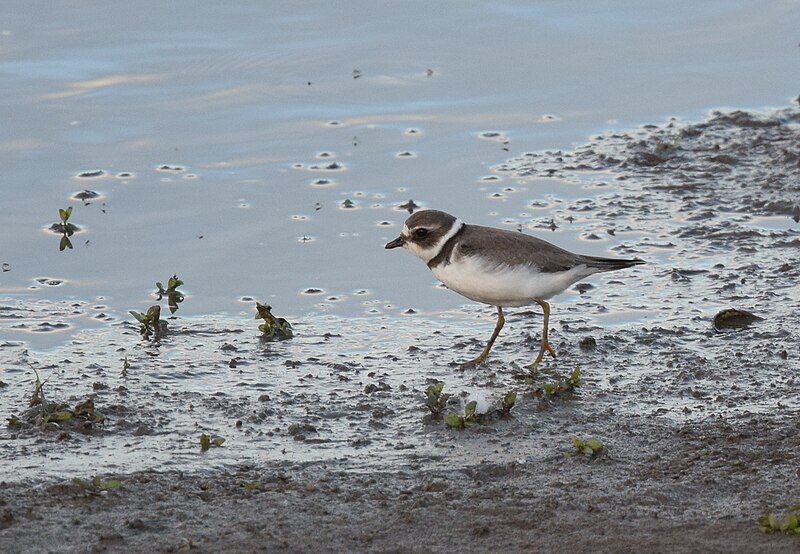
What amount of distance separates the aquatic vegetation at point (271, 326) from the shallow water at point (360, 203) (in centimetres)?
11

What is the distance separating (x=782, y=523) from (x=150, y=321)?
4.22 metres

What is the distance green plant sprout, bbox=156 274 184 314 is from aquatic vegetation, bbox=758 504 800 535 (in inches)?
169

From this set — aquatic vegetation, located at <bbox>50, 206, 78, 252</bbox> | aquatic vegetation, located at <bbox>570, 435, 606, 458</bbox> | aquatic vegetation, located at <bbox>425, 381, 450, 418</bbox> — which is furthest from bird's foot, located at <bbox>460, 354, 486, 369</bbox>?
aquatic vegetation, located at <bbox>50, 206, 78, 252</bbox>

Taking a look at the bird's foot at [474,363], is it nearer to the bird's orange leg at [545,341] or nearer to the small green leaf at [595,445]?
the bird's orange leg at [545,341]

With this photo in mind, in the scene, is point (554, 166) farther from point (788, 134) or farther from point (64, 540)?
point (64, 540)

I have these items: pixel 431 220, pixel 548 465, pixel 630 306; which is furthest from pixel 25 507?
pixel 630 306

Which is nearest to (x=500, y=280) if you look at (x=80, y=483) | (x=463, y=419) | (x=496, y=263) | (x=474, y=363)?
(x=496, y=263)

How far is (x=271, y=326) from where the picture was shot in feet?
25.5

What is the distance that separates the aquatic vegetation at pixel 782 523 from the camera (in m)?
4.94

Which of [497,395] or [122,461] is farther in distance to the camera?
[497,395]

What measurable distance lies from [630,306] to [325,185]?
303 centimetres

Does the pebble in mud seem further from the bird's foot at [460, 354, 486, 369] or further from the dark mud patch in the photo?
the bird's foot at [460, 354, 486, 369]

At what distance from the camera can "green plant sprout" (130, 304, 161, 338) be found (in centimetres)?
771

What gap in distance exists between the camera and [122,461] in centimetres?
590
